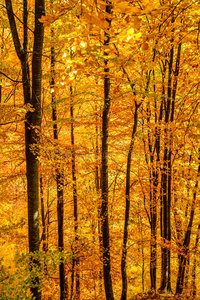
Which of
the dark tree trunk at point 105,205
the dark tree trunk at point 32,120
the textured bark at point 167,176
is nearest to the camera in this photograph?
the dark tree trunk at point 32,120

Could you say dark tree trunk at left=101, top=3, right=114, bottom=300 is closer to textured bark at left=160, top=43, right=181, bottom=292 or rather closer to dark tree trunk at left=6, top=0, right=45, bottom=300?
textured bark at left=160, top=43, right=181, bottom=292

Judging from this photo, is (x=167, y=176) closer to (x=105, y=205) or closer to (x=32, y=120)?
(x=105, y=205)

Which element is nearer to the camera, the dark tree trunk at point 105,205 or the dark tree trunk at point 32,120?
the dark tree trunk at point 32,120

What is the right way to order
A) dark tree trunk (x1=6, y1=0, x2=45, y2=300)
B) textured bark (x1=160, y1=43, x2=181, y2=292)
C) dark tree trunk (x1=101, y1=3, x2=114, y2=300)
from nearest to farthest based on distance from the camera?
dark tree trunk (x1=6, y1=0, x2=45, y2=300), dark tree trunk (x1=101, y1=3, x2=114, y2=300), textured bark (x1=160, y1=43, x2=181, y2=292)

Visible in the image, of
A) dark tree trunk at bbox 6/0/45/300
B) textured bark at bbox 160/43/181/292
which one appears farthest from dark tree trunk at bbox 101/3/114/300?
dark tree trunk at bbox 6/0/45/300

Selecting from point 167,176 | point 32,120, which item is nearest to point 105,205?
point 167,176

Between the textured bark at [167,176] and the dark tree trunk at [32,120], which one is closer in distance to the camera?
the dark tree trunk at [32,120]

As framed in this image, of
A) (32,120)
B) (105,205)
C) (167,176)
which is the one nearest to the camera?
(32,120)

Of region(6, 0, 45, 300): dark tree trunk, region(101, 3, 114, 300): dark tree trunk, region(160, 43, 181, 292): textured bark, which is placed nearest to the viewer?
region(6, 0, 45, 300): dark tree trunk

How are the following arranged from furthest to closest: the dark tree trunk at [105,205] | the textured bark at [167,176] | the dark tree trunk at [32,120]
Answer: the textured bark at [167,176] < the dark tree trunk at [105,205] < the dark tree trunk at [32,120]

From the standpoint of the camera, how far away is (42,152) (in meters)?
3.80

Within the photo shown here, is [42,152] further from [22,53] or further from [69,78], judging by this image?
[69,78]

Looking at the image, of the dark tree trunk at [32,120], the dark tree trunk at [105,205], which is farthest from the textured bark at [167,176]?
the dark tree trunk at [32,120]

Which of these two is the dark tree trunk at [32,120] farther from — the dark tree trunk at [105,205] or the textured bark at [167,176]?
the textured bark at [167,176]
